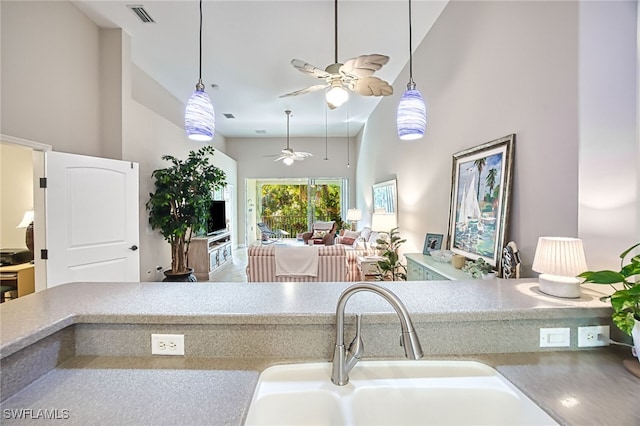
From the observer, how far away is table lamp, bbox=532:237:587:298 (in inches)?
48.5

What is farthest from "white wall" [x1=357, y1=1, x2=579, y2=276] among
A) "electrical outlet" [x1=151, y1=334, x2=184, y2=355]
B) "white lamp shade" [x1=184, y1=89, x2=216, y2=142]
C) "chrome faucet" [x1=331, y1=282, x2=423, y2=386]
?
"white lamp shade" [x1=184, y1=89, x2=216, y2=142]

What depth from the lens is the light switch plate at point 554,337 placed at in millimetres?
1107

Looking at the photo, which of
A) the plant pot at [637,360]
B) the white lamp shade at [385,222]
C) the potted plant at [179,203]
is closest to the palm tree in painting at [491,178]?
the plant pot at [637,360]

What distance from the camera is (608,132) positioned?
1.41 m

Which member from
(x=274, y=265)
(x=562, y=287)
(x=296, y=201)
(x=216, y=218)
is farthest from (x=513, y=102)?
(x=296, y=201)

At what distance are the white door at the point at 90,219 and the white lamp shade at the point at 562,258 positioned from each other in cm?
399

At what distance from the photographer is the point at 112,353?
1071 mm

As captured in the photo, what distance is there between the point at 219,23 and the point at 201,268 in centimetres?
413

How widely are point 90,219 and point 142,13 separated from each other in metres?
2.39

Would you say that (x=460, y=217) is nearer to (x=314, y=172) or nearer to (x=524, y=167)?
(x=524, y=167)

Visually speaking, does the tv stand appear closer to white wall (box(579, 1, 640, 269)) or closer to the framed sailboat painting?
the framed sailboat painting

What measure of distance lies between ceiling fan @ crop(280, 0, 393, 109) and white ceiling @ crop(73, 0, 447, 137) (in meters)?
1.06

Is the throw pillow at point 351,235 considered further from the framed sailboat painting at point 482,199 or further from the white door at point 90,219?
the white door at point 90,219

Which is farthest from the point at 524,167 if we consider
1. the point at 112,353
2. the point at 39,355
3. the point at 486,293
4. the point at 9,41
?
the point at 9,41
